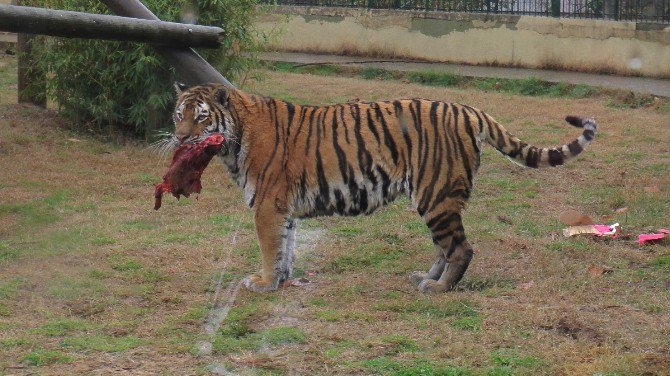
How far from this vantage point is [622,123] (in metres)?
13.0

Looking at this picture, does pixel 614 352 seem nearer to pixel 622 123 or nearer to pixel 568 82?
pixel 622 123

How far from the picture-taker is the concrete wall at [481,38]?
51.6 ft

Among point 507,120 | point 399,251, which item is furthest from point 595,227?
point 507,120

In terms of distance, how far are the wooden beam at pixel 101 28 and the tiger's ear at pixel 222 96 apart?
1600 mm

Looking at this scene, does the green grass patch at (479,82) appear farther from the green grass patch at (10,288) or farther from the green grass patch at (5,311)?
the green grass patch at (5,311)

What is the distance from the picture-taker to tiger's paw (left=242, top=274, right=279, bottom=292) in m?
6.96

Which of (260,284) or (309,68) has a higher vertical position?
(309,68)

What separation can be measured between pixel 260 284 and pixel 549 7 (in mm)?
10959

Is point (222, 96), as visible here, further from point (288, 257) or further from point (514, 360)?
point (514, 360)

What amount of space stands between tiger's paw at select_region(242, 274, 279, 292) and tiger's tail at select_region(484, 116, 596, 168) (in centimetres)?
175

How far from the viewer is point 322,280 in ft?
23.7

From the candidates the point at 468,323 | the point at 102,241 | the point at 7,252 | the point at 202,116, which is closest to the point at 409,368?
the point at 468,323

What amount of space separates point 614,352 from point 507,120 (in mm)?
7901

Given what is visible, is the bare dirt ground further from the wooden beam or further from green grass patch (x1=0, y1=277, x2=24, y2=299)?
the wooden beam
